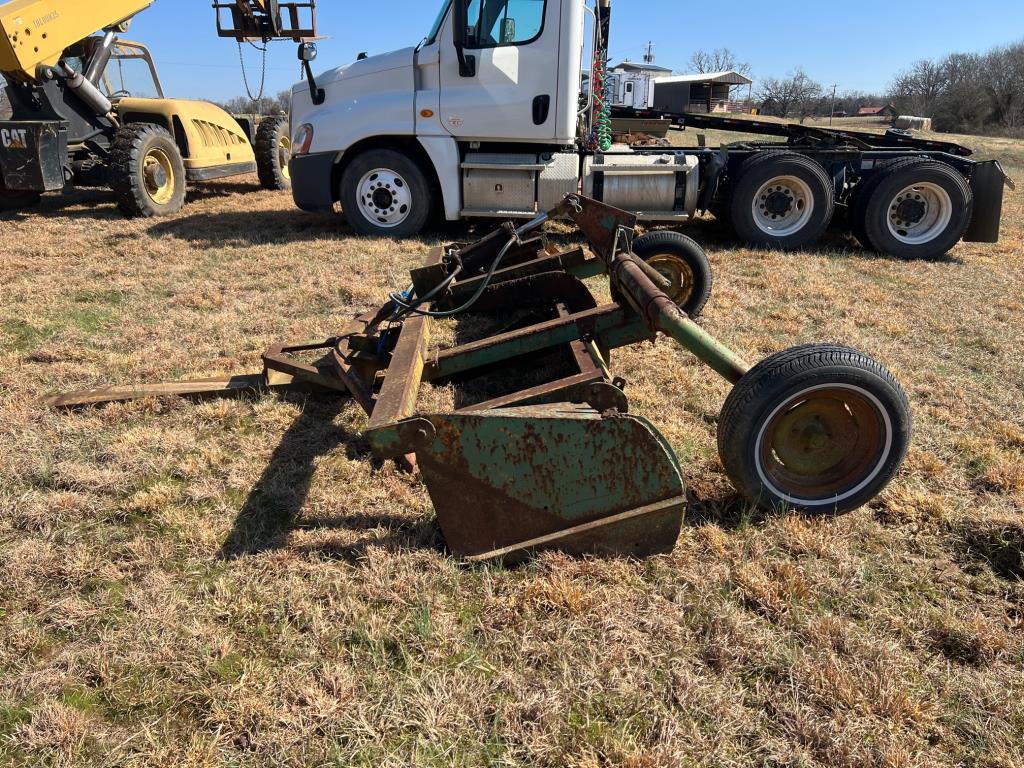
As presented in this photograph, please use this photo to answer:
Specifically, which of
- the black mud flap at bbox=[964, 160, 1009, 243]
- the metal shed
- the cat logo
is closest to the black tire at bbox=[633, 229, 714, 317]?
the black mud flap at bbox=[964, 160, 1009, 243]

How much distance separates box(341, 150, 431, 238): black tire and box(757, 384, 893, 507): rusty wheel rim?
5755 mm

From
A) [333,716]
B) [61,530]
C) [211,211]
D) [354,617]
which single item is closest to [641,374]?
[354,617]

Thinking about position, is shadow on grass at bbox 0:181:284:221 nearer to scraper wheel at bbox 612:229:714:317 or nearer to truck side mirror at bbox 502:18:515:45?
truck side mirror at bbox 502:18:515:45

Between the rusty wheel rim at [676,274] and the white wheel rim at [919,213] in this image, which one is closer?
the rusty wheel rim at [676,274]

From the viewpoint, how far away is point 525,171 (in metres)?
7.20

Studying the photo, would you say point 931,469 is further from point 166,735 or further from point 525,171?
point 525,171

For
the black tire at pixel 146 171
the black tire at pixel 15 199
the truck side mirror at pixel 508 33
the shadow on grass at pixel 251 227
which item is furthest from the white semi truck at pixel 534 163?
the black tire at pixel 15 199

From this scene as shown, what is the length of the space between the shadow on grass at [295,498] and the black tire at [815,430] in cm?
128

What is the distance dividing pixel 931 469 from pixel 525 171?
529 cm

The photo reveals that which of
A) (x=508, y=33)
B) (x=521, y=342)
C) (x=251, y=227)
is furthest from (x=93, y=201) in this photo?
(x=521, y=342)

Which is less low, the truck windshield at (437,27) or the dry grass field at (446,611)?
the truck windshield at (437,27)

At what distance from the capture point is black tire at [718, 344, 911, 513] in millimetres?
2336

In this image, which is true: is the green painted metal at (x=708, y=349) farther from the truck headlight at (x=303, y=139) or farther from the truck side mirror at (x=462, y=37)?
the truck headlight at (x=303, y=139)

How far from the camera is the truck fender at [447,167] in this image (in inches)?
284
